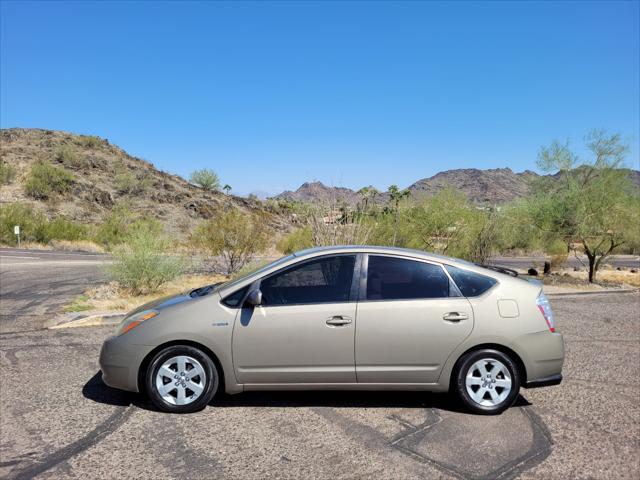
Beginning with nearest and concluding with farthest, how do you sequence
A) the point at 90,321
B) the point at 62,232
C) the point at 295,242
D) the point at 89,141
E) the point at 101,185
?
1. the point at 90,321
2. the point at 295,242
3. the point at 62,232
4. the point at 101,185
5. the point at 89,141

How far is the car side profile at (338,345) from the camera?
197 inches

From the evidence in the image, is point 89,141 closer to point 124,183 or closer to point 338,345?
point 124,183

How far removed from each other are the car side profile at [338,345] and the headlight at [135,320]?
18 millimetres

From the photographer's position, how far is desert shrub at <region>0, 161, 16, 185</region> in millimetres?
53875

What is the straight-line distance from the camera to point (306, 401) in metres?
5.44

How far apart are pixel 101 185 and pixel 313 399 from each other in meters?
61.5

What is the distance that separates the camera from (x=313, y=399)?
5.50 meters

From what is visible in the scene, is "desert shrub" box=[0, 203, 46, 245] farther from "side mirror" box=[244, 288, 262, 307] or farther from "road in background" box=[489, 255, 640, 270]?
"side mirror" box=[244, 288, 262, 307]

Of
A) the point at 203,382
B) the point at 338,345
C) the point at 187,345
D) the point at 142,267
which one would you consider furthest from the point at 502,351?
the point at 142,267

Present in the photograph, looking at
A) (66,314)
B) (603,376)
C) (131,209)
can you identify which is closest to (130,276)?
(66,314)

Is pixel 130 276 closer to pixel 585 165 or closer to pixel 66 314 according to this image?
pixel 66 314

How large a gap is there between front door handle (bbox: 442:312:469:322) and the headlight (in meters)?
2.78

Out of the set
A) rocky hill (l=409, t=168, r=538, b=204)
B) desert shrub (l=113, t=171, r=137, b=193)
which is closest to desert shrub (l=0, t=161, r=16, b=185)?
desert shrub (l=113, t=171, r=137, b=193)

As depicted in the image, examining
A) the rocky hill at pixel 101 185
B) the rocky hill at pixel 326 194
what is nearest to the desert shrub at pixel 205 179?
the rocky hill at pixel 101 185
